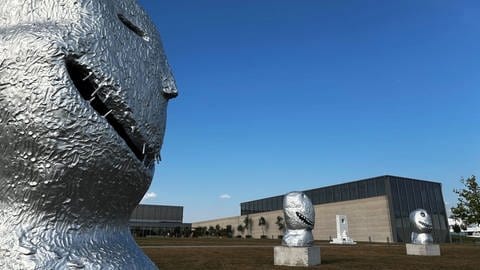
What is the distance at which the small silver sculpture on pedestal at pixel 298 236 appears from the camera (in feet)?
45.2

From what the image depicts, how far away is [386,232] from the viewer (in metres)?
51.7

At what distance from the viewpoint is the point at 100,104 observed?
7.16 ft

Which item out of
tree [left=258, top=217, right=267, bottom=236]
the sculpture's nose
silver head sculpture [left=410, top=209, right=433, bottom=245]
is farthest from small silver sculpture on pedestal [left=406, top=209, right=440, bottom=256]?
tree [left=258, top=217, right=267, bottom=236]

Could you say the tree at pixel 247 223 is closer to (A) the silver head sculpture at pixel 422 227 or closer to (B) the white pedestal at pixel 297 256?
(A) the silver head sculpture at pixel 422 227

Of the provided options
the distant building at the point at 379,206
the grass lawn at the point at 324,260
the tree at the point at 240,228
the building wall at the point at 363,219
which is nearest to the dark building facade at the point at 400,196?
the distant building at the point at 379,206

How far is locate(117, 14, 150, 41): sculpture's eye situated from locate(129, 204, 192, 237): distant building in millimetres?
69049

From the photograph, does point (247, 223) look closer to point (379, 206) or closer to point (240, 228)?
point (240, 228)

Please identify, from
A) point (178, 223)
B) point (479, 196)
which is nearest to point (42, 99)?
point (479, 196)

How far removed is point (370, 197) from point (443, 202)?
14.4 m

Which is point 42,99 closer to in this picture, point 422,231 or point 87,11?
point 87,11

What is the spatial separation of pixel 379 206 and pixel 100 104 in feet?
181

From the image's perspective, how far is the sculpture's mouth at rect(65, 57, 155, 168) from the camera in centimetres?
211


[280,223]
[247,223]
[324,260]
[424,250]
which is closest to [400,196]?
[280,223]

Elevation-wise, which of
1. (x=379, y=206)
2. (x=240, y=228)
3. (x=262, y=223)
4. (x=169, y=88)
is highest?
(x=379, y=206)
